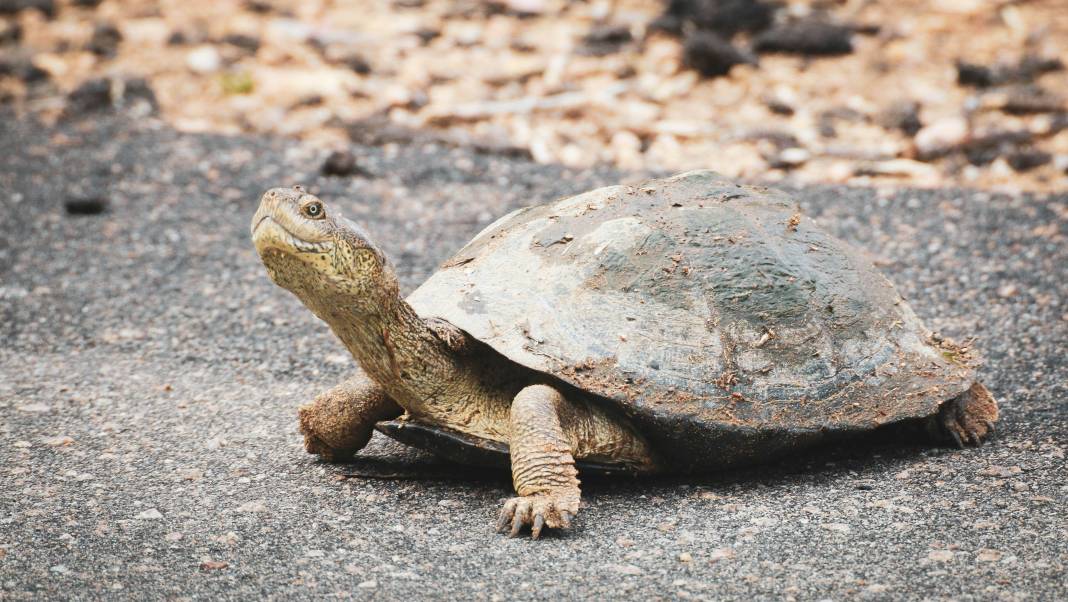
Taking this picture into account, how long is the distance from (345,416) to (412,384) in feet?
1.33

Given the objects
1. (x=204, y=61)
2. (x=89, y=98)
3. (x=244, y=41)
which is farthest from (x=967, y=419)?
(x=244, y=41)

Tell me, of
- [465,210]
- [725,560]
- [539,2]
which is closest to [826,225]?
[465,210]

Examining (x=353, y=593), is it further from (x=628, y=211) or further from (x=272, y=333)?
(x=272, y=333)

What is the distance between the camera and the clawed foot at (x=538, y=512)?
3.76 meters

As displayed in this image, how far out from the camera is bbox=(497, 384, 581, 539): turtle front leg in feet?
12.4

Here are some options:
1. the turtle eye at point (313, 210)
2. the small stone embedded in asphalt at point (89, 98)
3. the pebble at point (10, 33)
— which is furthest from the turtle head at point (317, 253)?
the pebble at point (10, 33)

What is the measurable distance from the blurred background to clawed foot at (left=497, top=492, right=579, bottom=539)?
16.6 feet

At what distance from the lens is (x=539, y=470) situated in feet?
12.7

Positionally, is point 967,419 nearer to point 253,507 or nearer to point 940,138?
point 253,507

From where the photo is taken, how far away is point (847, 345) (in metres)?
4.29

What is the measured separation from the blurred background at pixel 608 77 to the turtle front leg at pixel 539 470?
490 cm

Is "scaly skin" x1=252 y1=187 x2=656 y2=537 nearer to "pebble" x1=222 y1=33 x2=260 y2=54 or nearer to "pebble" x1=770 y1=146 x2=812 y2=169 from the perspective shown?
"pebble" x1=770 y1=146 x2=812 y2=169

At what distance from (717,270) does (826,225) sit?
11.6 ft

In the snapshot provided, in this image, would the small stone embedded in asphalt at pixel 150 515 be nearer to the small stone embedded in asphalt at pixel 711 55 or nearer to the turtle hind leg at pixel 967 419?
the turtle hind leg at pixel 967 419
